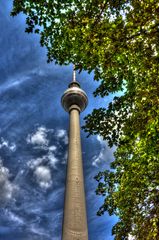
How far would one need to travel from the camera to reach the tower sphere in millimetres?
26312

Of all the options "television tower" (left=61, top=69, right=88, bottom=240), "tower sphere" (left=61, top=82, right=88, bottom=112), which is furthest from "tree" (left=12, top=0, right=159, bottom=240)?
"tower sphere" (left=61, top=82, right=88, bottom=112)

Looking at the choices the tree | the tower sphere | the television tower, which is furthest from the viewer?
the tower sphere

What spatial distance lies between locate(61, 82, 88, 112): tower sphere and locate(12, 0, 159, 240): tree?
1687 cm

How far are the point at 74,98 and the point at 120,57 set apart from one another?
1845cm

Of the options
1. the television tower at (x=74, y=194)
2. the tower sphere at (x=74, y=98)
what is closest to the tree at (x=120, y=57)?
the television tower at (x=74, y=194)

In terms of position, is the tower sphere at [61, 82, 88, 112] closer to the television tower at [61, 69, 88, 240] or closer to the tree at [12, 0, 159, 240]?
the television tower at [61, 69, 88, 240]

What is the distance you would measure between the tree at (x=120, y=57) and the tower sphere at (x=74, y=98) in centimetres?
1687

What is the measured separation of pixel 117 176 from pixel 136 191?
2.01 metres

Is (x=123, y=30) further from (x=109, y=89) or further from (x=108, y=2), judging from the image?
(x=109, y=89)

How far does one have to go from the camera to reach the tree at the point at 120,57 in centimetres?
768

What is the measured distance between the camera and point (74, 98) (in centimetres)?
2634

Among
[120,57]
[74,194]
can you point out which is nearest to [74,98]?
[74,194]

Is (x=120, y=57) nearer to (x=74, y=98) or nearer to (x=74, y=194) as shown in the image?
(x=74, y=194)

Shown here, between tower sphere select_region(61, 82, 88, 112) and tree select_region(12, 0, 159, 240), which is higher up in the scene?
tower sphere select_region(61, 82, 88, 112)
